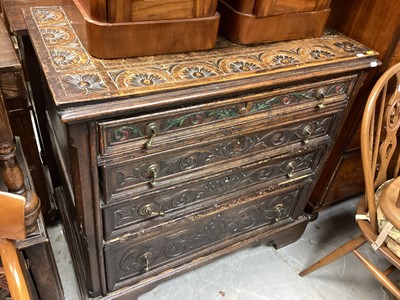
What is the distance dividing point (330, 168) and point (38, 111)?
1.16m

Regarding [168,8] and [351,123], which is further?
[351,123]

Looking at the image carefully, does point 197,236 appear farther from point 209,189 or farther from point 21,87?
point 21,87

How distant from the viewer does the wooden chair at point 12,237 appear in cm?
62

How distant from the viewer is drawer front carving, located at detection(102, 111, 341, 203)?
0.89 meters

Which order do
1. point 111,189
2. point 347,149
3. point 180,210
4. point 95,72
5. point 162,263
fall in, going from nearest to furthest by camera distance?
1. point 95,72
2. point 111,189
3. point 180,210
4. point 162,263
5. point 347,149

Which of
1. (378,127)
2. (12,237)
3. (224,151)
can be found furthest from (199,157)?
(378,127)

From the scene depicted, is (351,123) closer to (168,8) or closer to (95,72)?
(168,8)

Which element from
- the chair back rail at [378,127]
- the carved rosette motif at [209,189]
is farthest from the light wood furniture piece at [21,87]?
the chair back rail at [378,127]

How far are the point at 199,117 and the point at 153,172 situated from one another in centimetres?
18

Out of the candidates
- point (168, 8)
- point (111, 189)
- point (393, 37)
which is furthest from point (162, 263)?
point (393, 37)

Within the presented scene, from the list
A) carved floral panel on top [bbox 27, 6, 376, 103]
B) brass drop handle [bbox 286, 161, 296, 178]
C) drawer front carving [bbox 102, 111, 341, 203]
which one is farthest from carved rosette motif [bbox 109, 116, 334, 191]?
carved floral panel on top [bbox 27, 6, 376, 103]

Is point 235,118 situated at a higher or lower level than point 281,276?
higher

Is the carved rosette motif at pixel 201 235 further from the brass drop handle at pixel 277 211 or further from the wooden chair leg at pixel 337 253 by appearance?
the wooden chair leg at pixel 337 253

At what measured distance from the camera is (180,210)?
1.09 m
